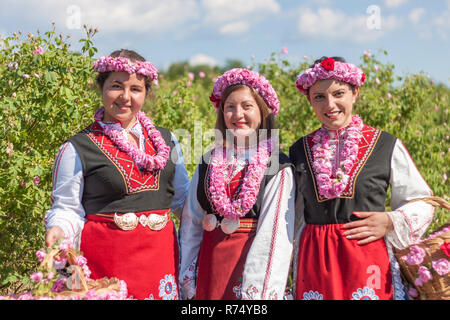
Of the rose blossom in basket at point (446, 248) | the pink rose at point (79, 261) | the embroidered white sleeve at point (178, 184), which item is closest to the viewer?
the pink rose at point (79, 261)

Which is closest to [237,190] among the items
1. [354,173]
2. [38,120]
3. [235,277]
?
[235,277]

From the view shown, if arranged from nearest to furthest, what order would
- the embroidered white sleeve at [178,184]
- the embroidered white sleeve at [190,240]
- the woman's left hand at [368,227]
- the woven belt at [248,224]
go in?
the woman's left hand at [368,227] → the woven belt at [248,224] → the embroidered white sleeve at [190,240] → the embroidered white sleeve at [178,184]

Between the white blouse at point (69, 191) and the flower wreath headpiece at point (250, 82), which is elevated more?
the flower wreath headpiece at point (250, 82)

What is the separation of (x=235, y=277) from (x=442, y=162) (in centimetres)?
392

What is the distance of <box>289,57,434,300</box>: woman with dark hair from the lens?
2.55m

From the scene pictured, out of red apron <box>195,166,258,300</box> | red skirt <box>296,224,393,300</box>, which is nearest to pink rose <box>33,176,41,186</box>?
red apron <box>195,166,258,300</box>

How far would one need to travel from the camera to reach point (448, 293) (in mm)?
2465

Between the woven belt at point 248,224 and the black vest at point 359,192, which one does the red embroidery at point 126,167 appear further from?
the black vest at point 359,192

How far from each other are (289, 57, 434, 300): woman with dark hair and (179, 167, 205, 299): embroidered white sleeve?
1.94 feet

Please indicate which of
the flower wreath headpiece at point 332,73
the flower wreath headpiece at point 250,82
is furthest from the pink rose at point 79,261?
the flower wreath headpiece at point 332,73

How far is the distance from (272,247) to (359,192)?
1.86ft

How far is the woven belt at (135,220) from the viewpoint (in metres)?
2.62

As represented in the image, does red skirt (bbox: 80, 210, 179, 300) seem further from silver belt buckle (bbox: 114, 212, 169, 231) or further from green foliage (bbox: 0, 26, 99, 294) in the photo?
green foliage (bbox: 0, 26, 99, 294)

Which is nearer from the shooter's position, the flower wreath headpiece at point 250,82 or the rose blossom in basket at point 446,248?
the rose blossom in basket at point 446,248
